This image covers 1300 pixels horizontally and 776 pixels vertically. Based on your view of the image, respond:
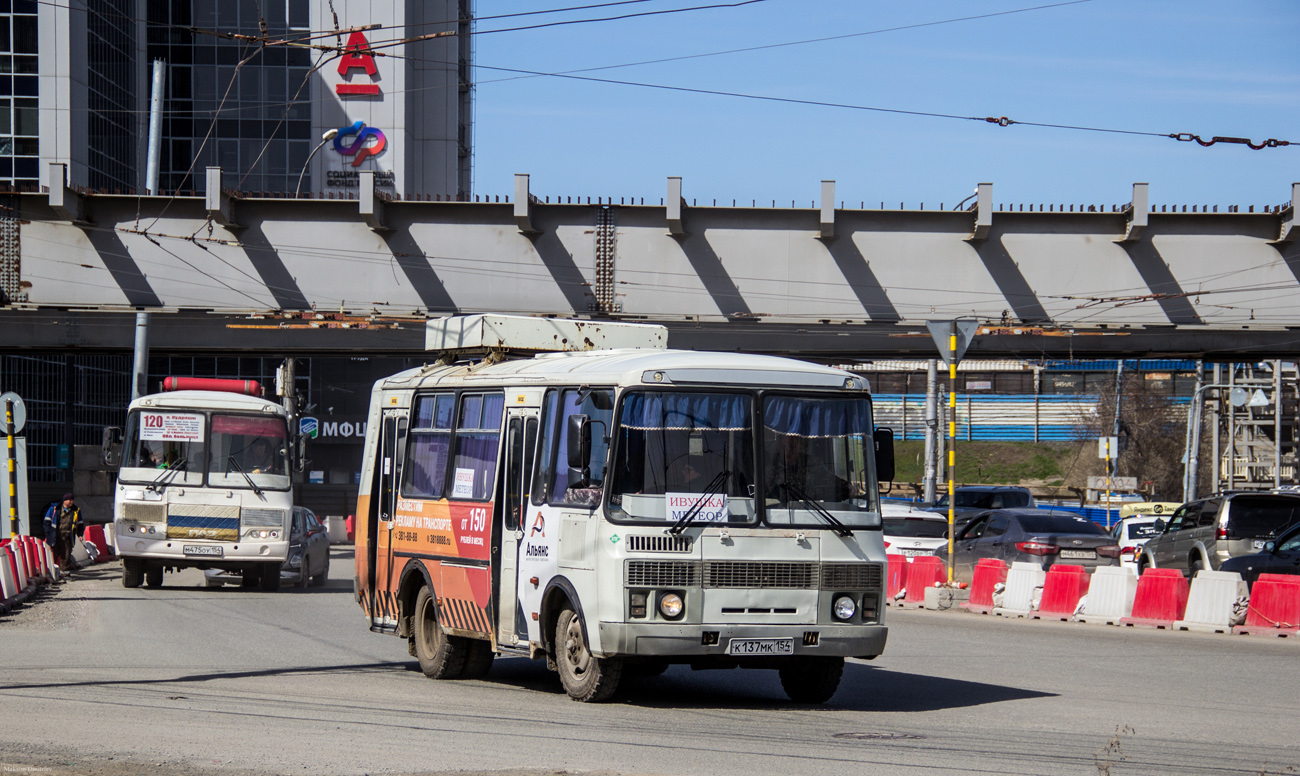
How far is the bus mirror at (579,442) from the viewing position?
9.95 metres

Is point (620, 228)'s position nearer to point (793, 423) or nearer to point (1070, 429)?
point (793, 423)

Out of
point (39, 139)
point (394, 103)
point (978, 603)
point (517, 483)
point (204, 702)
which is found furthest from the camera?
point (394, 103)

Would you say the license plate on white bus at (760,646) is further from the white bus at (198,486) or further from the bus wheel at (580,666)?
the white bus at (198,486)

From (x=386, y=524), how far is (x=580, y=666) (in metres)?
3.50

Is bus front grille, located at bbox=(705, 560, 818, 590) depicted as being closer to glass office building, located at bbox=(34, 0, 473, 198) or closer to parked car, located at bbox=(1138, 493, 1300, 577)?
parked car, located at bbox=(1138, 493, 1300, 577)

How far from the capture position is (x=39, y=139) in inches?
2530

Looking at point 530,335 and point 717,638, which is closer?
point 717,638

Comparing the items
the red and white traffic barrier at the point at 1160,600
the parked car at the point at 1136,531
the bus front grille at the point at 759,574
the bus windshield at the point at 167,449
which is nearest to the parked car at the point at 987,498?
the parked car at the point at 1136,531

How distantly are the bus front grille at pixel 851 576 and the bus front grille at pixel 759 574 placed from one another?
0.09m

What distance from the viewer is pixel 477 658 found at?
12391 millimetres

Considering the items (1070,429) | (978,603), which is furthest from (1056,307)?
(1070,429)

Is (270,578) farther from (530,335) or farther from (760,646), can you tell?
(760,646)

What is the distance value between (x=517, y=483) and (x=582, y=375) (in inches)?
43.2

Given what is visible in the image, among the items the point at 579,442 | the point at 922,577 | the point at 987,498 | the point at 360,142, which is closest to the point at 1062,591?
the point at 922,577
